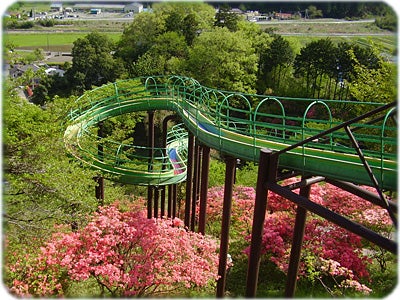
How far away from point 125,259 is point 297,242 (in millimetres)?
3244

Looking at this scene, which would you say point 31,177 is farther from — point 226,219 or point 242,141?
point 242,141

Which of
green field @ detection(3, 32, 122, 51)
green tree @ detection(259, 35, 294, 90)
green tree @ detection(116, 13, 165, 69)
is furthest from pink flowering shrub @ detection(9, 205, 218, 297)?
green field @ detection(3, 32, 122, 51)

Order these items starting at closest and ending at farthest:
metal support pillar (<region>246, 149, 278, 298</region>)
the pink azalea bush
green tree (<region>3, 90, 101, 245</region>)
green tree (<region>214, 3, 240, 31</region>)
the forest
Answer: metal support pillar (<region>246, 149, 278, 298</region>) → green tree (<region>3, 90, 101, 245</region>) → the forest → the pink azalea bush → green tree (<region>214, 3, 240, 31</region>)

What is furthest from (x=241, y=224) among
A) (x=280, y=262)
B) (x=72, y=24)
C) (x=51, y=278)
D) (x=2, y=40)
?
(x=72, y=24)

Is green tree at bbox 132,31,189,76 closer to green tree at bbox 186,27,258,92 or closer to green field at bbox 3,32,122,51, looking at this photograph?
green tree at bbox 186,27,258,92

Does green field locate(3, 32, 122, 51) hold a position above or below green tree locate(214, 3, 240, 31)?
below

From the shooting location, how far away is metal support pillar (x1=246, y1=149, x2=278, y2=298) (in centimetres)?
584

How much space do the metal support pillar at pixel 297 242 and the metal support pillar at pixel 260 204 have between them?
50.1 inches

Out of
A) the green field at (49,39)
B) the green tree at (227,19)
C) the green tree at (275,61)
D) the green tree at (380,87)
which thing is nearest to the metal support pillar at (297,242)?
the green tree at (380,87)

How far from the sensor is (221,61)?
92.3 ft

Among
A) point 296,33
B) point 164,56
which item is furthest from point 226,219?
point 296,33

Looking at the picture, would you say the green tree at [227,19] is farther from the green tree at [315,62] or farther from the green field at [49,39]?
the green field at [49,39]

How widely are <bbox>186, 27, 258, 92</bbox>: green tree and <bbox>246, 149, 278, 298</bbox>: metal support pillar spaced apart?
22.3 m

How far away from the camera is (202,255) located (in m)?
8.72
